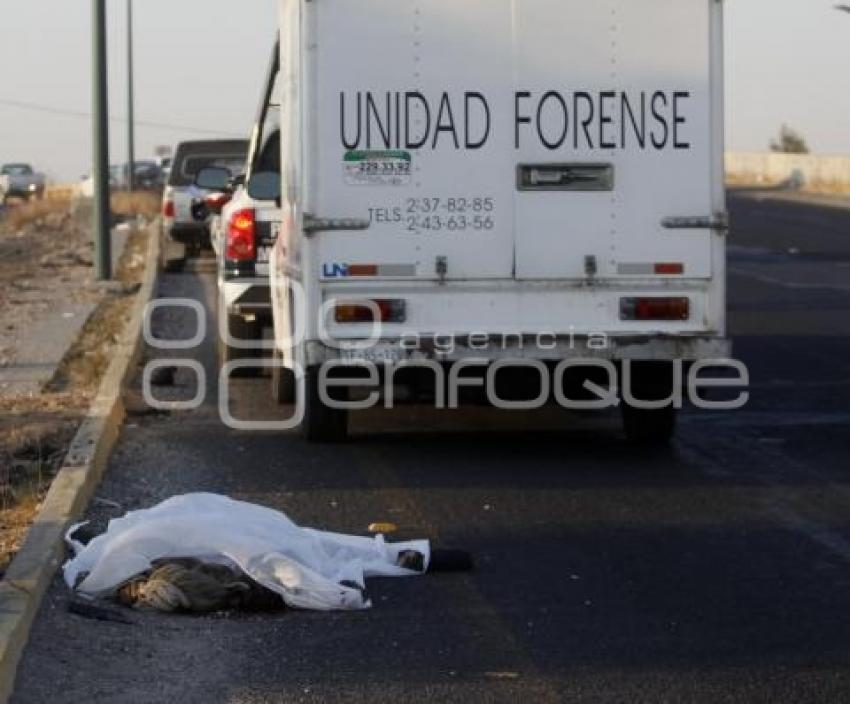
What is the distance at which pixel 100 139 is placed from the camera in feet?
82.5

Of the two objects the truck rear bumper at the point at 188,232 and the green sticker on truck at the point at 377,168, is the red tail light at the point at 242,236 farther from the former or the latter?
the truck rear bumper at the point at 188,232

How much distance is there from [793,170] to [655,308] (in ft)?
233

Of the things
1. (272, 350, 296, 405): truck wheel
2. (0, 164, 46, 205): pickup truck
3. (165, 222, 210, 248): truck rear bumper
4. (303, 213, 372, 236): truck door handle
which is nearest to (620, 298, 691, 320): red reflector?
(303, 213, 372, 236): truck door handle

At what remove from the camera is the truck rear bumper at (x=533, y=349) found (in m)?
11.0

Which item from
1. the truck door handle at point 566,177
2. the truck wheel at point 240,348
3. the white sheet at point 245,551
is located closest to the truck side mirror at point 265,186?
the truck wheel at point 240,348

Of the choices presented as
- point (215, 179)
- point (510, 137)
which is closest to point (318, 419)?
point (510, 137)

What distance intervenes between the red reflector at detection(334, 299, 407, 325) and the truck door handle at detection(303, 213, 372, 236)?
0.45m

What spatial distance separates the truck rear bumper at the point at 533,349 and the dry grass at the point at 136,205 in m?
37.5

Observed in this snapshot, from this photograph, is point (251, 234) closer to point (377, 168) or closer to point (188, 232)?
point (377, 168)

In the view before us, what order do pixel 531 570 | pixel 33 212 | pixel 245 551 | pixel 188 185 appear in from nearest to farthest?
pixel 245 551 → pixel 531 570 → pixel 188 185 → pixel 33 212

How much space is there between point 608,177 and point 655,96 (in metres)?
0.56

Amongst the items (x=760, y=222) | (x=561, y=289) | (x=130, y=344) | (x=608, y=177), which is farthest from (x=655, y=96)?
(x=760, y=222)

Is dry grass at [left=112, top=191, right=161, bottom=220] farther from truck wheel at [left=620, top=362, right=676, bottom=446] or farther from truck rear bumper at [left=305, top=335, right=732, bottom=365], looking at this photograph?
truck rear bumper at [left=305, top=335, right=732, bottom=365]

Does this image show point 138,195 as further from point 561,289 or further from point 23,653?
point 23,653
